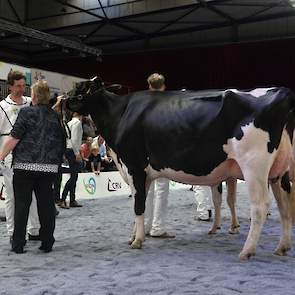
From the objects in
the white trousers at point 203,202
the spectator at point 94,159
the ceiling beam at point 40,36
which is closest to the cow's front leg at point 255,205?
the white trousers at point 203,202


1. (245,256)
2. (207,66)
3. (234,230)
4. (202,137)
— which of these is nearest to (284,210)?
(245,256)

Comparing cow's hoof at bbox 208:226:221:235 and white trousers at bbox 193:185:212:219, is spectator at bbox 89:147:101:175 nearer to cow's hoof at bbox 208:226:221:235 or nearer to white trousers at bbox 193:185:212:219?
white trousers at bbox 193:185:212:219

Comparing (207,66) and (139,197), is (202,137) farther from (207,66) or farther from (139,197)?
(207,66)

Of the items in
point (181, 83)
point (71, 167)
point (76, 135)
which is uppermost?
point (181, 83)

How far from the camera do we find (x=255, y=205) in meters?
4.12

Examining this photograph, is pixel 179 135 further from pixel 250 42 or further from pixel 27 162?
pixel 250 42

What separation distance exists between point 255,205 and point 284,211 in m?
0.46

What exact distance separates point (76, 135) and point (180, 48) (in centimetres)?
1251

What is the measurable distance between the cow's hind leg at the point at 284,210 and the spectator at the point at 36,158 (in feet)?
6.57

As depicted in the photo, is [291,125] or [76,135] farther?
[76,135]

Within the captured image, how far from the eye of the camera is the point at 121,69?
21.3m

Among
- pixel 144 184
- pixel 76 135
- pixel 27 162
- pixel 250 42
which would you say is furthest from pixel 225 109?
pixel 250 42

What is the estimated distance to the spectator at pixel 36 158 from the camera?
4.43m

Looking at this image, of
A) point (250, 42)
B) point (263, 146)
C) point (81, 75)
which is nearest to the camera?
point (263, 146)
